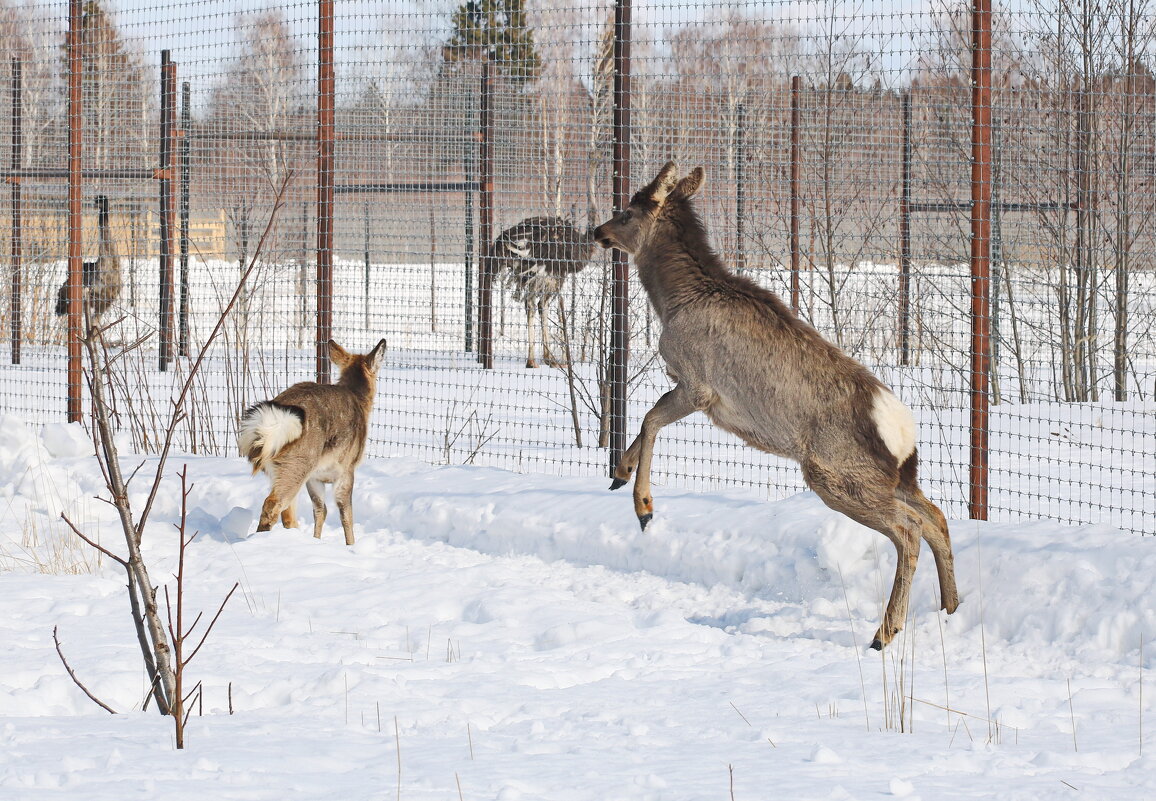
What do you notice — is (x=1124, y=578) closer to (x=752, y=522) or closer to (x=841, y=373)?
(x=841, y=373)

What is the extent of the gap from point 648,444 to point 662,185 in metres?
1.43

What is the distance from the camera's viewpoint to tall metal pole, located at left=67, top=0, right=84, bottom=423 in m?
11.0

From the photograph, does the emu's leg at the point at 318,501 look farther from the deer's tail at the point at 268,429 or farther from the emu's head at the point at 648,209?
the emu's head at the point at 648,209

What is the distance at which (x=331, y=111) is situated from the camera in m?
9.78

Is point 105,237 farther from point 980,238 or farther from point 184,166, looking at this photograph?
point 980,238

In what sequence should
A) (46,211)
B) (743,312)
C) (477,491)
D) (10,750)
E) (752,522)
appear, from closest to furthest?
(10,750) < (743,312) < (752,522) < (477,491) < (46,211)

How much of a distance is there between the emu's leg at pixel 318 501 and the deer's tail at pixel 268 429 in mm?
668

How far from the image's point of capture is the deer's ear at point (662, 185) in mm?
6910

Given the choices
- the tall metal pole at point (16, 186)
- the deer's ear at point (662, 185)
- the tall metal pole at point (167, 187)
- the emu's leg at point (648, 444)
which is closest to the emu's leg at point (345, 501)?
the emu's leg at point (648, 444)

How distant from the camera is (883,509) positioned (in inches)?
225

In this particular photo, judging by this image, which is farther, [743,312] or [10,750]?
[743,312]

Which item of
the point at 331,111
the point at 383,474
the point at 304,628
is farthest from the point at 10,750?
the point at 331,111

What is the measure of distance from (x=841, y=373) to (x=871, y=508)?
632 mm

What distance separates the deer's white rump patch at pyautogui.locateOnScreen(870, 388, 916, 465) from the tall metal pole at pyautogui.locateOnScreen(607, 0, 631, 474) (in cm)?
295
